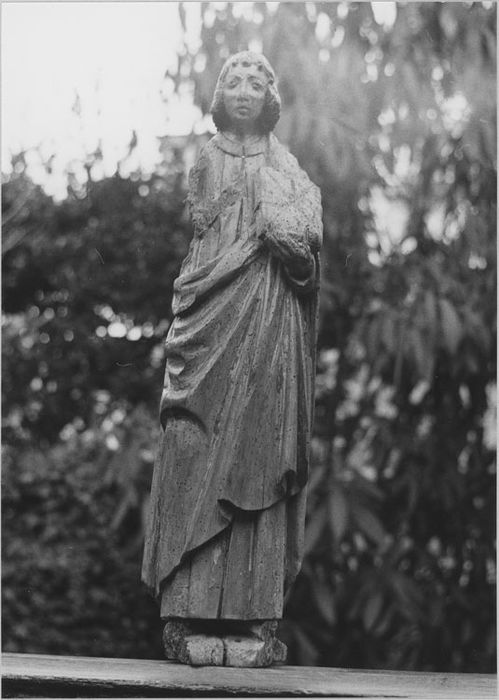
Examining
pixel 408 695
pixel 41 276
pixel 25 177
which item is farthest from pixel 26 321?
pixel 408 695

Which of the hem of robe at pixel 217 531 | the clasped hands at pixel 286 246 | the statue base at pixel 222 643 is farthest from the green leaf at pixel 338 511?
the clasped hands at pixel 286 246

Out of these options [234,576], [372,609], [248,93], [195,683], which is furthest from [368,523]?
[195,683]

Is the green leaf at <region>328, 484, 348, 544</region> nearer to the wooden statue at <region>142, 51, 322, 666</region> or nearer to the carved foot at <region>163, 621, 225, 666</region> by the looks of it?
the wooden statue at <region>142, 51, 322, 666</region>

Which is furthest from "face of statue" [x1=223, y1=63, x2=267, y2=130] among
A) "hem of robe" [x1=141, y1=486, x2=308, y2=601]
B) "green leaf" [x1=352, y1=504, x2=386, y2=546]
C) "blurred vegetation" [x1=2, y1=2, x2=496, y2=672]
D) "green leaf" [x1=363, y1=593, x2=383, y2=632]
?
"green leaf" [x1=363, y1=593, x2=383, y2=632]

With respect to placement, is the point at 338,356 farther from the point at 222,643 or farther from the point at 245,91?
the point at 222,643

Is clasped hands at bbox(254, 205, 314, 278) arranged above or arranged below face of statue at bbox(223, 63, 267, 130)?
below

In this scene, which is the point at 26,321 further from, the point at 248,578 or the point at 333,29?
the point at 248,578

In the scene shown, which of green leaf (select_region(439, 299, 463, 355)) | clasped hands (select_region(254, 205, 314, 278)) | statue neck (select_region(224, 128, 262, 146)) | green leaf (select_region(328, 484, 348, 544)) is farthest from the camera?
green leaf (select_region(439, 299, 463, 355))
